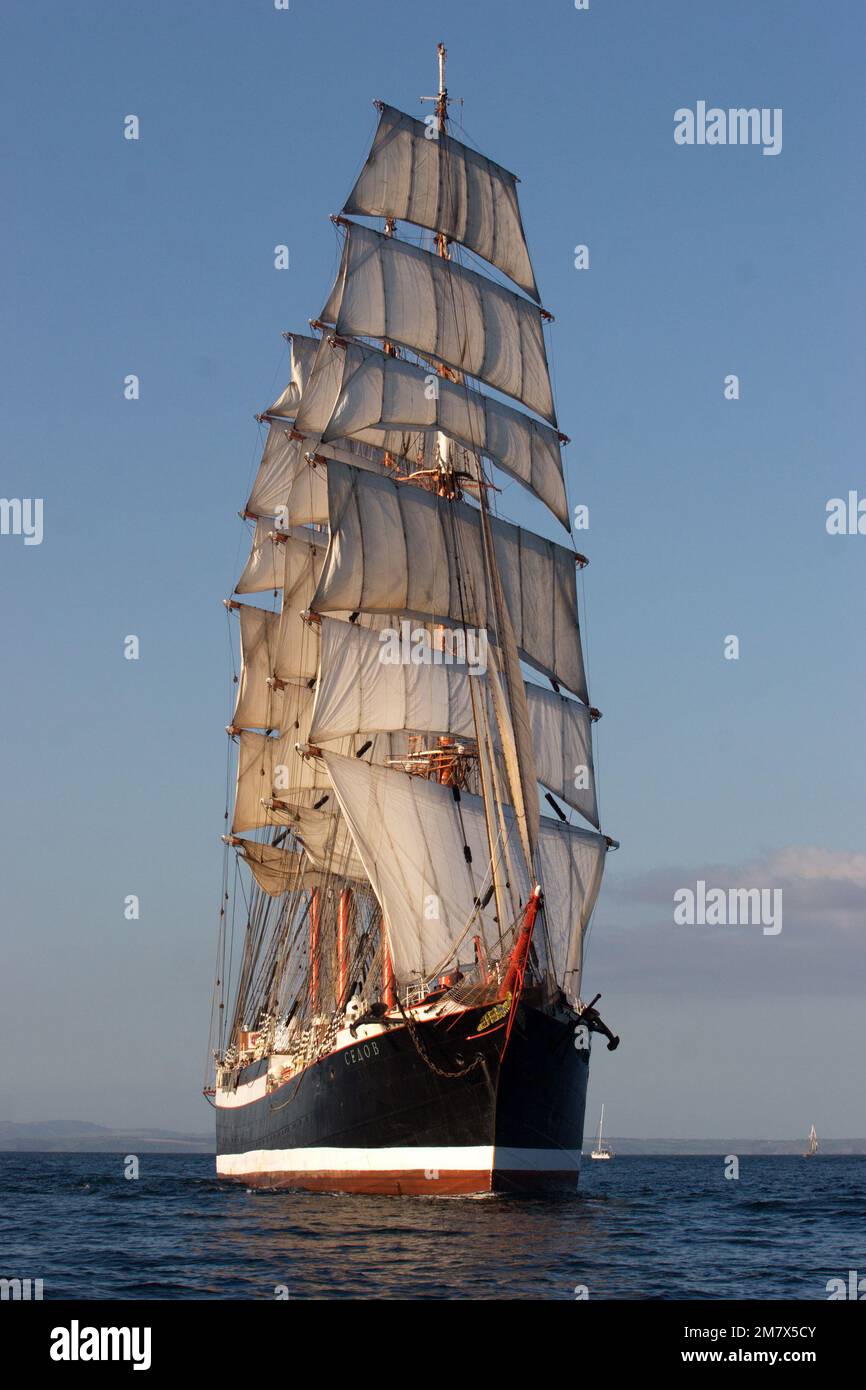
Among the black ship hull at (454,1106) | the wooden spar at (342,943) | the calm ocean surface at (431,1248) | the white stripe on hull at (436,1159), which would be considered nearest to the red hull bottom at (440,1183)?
the black ship hull at (454,1106)

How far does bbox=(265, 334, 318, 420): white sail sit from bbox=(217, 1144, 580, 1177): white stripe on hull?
1620 inches

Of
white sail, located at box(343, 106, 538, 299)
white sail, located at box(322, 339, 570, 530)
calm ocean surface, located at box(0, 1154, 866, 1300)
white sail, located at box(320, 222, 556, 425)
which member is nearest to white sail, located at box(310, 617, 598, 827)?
white sail, located at box(322, 339, 570, 530)

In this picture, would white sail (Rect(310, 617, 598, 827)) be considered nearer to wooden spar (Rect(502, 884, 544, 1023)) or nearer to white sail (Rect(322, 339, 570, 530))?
white sail (Rect(322, 339, 570, 530))

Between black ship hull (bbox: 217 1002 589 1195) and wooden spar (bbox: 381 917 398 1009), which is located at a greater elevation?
wooden spar (bbox: 381 917 398 1009)

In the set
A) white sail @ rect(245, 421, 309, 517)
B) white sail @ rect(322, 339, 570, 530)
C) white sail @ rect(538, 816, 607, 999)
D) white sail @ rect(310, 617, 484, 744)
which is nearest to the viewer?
white sail @ rect(310, 617, 484, 744)

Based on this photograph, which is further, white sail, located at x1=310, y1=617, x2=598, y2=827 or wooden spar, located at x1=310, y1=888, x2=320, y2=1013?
wooden spar, located at x1=310, y1=888, x2=320, y2=1013

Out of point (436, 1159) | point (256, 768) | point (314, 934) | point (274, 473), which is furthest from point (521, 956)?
point (274, 473)

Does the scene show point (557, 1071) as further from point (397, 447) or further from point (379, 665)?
point (397, 447)

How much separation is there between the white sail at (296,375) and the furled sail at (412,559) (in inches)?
797

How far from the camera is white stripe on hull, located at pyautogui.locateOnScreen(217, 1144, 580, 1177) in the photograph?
147ft

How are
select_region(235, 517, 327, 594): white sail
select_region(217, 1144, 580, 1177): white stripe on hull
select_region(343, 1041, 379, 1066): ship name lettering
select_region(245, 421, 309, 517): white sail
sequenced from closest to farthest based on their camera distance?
select_region(217, 1144, 580, 1177): white stripe on hull < select_region(343, 1041, 379, 1066): ship name lettering < select_region(235, 517, 327, 594): white sail < select_region(245, 421, 309, 517): white sail

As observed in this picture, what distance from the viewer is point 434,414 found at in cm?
6662
